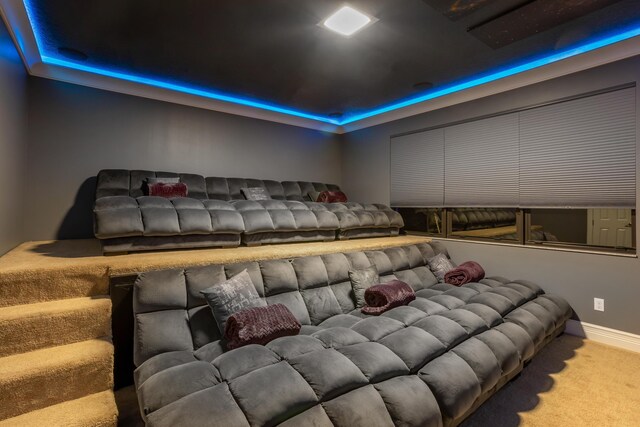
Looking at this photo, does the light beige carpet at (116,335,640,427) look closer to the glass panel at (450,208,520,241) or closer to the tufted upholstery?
the glass panel at (450,208,520,241)

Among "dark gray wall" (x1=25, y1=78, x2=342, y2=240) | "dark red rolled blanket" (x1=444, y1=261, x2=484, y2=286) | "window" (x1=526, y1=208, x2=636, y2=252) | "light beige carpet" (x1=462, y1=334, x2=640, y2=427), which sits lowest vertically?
"light beige carpet" (x1=462, y1=334, x2=640, y2=427)

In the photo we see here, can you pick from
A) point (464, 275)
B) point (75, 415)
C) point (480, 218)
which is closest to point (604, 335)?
point (464, 275)

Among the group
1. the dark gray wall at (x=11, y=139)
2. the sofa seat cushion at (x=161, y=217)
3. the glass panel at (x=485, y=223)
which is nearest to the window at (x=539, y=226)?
the glass panel at (x=485, y=223)

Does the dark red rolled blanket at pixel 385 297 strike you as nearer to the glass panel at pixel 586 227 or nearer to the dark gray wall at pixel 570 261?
the dark gray wall at pixel 570 261

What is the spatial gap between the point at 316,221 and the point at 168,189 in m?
1.63

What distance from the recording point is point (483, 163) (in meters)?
3.80

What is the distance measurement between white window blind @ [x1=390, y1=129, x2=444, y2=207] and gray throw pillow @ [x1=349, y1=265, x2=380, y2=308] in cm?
194

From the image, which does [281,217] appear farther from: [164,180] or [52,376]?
[52,376]

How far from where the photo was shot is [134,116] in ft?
12.5

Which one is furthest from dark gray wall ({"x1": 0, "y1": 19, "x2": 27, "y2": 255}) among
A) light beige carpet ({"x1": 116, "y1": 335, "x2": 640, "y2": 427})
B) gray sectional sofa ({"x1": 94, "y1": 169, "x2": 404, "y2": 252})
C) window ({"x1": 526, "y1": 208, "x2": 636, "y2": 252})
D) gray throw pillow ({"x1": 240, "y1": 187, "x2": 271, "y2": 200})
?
window ({"x1": 526, "y1": 208, "x2": 636, "y2": 252})

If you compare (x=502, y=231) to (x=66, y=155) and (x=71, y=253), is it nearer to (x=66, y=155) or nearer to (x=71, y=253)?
(x=71, y=253)

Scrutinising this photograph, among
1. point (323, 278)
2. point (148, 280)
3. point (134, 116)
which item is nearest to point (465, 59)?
point (323, 278)

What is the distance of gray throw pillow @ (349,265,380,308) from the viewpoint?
2.64 meters

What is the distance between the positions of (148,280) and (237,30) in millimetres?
1995
